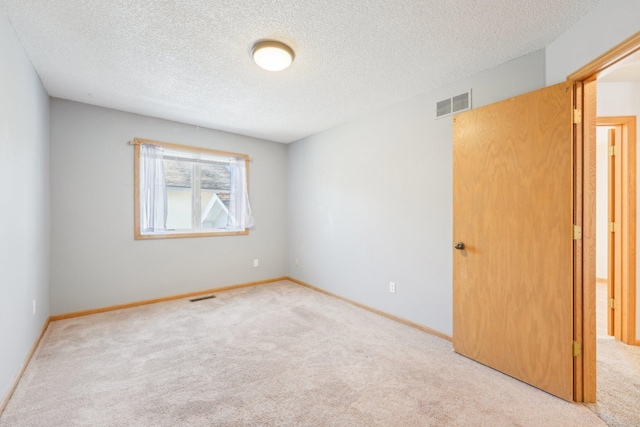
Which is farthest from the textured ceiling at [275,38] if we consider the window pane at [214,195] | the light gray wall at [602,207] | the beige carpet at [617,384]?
the light gray wall at [602,207]

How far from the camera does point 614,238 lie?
2580 millimetres

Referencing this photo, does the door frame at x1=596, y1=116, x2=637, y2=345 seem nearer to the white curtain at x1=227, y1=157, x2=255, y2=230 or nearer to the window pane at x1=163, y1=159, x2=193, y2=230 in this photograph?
the white curtain at x1=227, y1=157, x2=255, y2=230

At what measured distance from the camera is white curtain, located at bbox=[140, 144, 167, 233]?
3.64 m

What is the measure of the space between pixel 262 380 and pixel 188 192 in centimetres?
304

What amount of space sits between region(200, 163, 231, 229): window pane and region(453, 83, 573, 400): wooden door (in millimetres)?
3409

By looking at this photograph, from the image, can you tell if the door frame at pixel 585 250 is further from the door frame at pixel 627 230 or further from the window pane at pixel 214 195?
the window pane at pixel 214 195

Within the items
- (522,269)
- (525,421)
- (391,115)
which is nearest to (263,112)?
(391,115)

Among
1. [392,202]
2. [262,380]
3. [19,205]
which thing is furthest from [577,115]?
[19,205]

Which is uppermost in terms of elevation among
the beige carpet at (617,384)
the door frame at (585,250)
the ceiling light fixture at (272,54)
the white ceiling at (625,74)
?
the white ceiling at (625,74)

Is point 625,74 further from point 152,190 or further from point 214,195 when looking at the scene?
point 152,190

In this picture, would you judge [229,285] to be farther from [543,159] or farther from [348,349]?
[543,159]

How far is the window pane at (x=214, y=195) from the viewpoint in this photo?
168 inches

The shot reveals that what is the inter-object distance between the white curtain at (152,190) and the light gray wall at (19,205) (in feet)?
3.13

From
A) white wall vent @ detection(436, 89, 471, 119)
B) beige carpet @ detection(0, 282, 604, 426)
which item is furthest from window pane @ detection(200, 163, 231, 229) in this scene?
white wall vent @ detection(436, 89, 471, 119)
